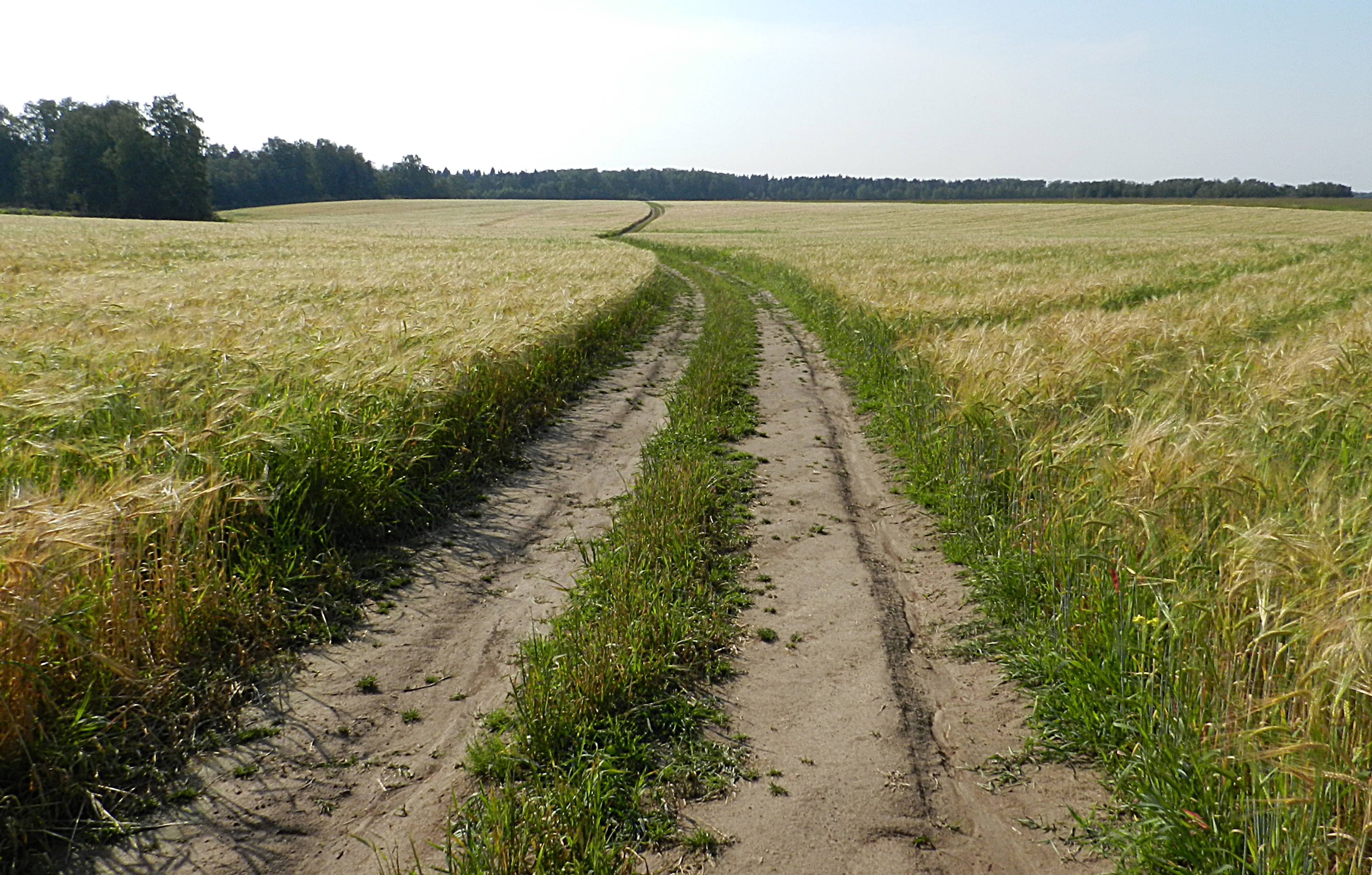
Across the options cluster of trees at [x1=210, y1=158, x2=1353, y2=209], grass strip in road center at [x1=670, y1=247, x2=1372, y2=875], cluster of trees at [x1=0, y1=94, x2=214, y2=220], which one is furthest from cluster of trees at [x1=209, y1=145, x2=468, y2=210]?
grass strip in road center at [x1=670, y1=247, x2=1372, y2=875]

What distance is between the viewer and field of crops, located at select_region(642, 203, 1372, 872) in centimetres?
216

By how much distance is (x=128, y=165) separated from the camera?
65.3 meters

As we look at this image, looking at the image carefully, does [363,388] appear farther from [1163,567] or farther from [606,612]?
[1163,567]

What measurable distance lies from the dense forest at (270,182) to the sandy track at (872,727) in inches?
A: 3116

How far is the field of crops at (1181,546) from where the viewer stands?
2164 mm

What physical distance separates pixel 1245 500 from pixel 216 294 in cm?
1227

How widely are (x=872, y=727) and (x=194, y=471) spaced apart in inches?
139

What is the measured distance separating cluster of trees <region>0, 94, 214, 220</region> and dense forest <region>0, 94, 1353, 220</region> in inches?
3.7

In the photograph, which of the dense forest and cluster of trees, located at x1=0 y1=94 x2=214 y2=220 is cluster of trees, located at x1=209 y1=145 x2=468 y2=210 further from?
cluster of trees, located at x1=0 y1=94 x2=214 y2=220

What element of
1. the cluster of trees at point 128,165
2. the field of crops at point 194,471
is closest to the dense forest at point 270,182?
the cluster of trees at point 128,165

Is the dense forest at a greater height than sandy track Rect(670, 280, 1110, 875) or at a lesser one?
greater

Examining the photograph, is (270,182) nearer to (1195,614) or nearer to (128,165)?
(128,165)

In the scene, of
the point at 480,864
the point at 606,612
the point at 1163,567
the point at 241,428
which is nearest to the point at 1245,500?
the point at 1163,567

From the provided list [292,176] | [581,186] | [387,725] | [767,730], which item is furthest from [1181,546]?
[581,186]
